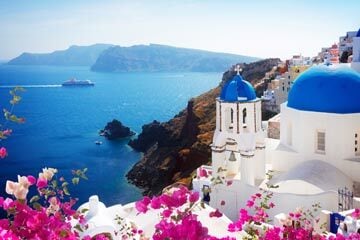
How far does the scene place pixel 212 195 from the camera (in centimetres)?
1293

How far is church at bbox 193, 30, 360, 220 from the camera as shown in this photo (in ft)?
39.3

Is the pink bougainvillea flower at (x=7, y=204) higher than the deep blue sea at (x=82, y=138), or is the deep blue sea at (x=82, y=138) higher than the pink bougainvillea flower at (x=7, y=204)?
the pink bougainvillea flower at (x=7, y=204)

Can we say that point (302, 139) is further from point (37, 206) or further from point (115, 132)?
point (115, 132)

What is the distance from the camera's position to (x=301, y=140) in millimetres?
12781

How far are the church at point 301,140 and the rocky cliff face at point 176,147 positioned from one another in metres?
15.7

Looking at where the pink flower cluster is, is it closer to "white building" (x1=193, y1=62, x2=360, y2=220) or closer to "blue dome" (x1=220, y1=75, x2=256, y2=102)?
"white building" (x1=193, y1=62, x2=360, y2=220)

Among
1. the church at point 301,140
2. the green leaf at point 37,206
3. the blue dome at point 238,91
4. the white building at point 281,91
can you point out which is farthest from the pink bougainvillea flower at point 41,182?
the white building at point 281,91

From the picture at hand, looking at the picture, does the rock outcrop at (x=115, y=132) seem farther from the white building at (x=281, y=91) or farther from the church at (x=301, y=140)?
the church at (x=301, y=140)

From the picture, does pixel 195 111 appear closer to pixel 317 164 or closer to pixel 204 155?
pixel 204 155

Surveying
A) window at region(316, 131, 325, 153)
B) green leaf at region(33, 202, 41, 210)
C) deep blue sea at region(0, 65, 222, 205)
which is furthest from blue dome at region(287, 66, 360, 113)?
green leaf at region(33, 202, 41, 210)

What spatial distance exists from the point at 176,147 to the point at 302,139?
34.2 meters

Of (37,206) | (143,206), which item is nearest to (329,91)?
(143,206)

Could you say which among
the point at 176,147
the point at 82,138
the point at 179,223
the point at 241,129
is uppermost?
the point at 179,223

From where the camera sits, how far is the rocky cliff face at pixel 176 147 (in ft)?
118
